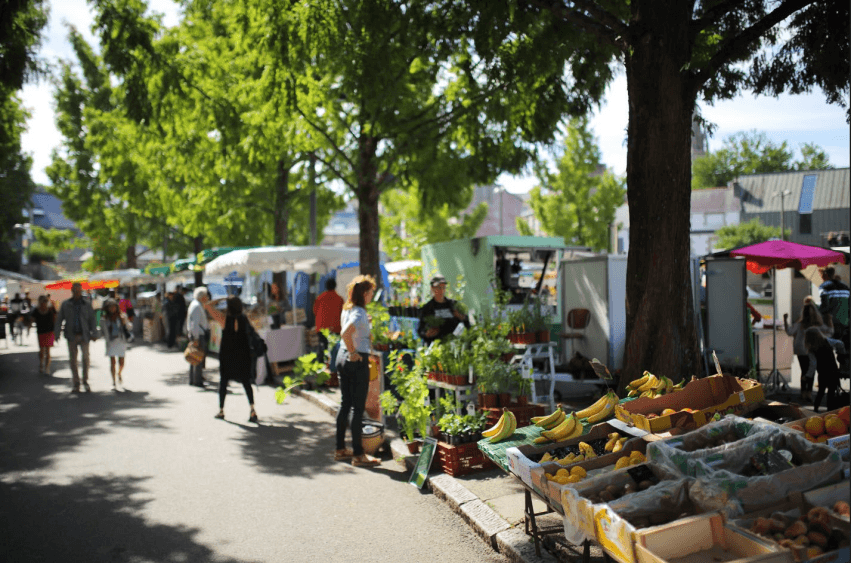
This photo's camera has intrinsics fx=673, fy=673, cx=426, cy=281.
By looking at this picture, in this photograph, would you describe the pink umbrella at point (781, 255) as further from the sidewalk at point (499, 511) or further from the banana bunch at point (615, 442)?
the banana bunch at point (615, 442)

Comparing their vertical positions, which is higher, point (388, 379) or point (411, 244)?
point (411, 244)

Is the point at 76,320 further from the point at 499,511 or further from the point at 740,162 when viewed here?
the point at 740,162

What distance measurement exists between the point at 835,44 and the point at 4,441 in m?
10.0

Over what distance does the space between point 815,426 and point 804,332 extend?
6.93m

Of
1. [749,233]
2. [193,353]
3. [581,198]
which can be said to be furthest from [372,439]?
[749,233]

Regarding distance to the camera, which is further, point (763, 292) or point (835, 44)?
point (763, 292)

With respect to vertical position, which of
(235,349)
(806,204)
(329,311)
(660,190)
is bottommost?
(235,349)

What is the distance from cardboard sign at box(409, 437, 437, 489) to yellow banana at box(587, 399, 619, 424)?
6.20 ft

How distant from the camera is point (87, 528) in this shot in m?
5.30

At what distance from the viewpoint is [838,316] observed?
10.8 metres

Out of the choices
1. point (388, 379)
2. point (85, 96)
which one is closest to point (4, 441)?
point (388, 379)

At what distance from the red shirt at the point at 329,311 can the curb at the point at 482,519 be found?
15.4ft

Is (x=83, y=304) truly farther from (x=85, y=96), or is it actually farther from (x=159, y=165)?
(x=85, y=96)

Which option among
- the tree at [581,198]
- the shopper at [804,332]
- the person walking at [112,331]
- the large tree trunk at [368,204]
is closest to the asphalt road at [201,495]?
the person walking at [112,331]
